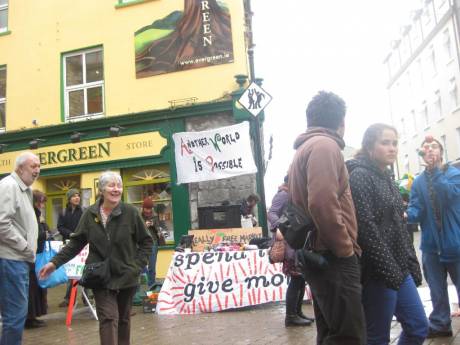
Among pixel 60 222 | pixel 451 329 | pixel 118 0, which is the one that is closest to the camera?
pixel 451 329

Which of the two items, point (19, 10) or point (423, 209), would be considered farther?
point (19, 10)

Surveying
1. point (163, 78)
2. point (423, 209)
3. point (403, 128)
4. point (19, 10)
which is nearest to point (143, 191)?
point (163, 78)

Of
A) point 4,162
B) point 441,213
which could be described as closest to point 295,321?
point 441,213

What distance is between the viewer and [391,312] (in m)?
3.16

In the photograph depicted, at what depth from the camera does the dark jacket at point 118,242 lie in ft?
13.6

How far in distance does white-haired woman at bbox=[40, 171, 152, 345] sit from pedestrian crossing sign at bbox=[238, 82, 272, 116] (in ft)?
17.0

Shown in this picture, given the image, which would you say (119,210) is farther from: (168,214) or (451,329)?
(168,214)

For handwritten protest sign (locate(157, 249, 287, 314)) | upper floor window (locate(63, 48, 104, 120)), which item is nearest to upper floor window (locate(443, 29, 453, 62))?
upper floor window (locate(63, 48, 104, 120))

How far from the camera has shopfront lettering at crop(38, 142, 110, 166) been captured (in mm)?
12430

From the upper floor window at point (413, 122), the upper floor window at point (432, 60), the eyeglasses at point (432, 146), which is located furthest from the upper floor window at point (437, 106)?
the eyeglasses at point (432, 146)

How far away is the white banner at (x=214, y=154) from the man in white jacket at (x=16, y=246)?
656cm

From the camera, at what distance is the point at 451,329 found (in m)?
4.98

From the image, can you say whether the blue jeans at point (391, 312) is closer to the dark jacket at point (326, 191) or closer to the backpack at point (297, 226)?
the dark jacket at point (326, 191)

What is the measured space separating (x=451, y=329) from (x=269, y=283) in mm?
3128
